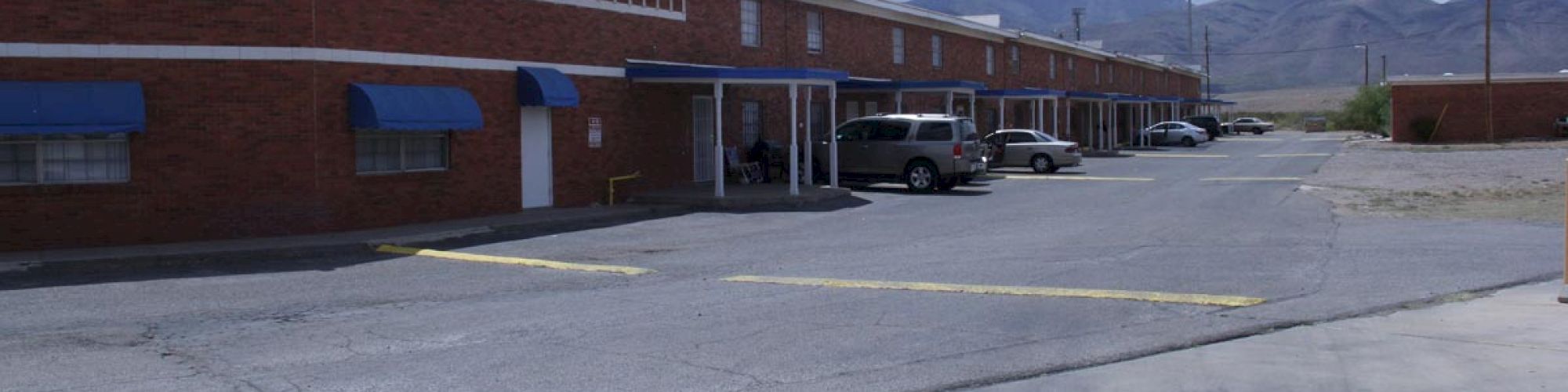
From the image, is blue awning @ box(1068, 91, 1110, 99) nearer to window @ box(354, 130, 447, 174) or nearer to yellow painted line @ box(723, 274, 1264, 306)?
window @ box(354, 130, 447, 174)

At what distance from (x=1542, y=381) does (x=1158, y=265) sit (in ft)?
19.6

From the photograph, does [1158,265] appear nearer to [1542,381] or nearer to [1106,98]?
[1542,381]

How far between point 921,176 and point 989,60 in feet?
61.3

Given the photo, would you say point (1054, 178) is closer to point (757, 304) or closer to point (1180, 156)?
point (1180, 156)

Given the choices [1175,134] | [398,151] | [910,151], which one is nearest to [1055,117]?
[1175,134]

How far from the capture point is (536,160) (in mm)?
21609

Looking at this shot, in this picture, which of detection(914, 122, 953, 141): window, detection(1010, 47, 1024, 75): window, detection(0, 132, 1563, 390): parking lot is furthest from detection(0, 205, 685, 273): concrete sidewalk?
detection(1010, 47, 1024, 75): window

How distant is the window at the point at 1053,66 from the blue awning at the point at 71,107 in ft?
132

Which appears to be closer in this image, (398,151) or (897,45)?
(398,151)

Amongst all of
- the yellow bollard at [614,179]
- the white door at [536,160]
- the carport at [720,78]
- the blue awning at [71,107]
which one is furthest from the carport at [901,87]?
the blue awning at [71,107]

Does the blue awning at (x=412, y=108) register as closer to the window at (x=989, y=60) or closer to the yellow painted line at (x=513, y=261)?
the yellow painted line at (x=513, y=261)

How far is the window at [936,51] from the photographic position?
130 ft

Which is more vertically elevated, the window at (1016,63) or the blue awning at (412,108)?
the window at (1016,63)

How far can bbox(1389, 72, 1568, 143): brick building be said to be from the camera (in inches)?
2197
